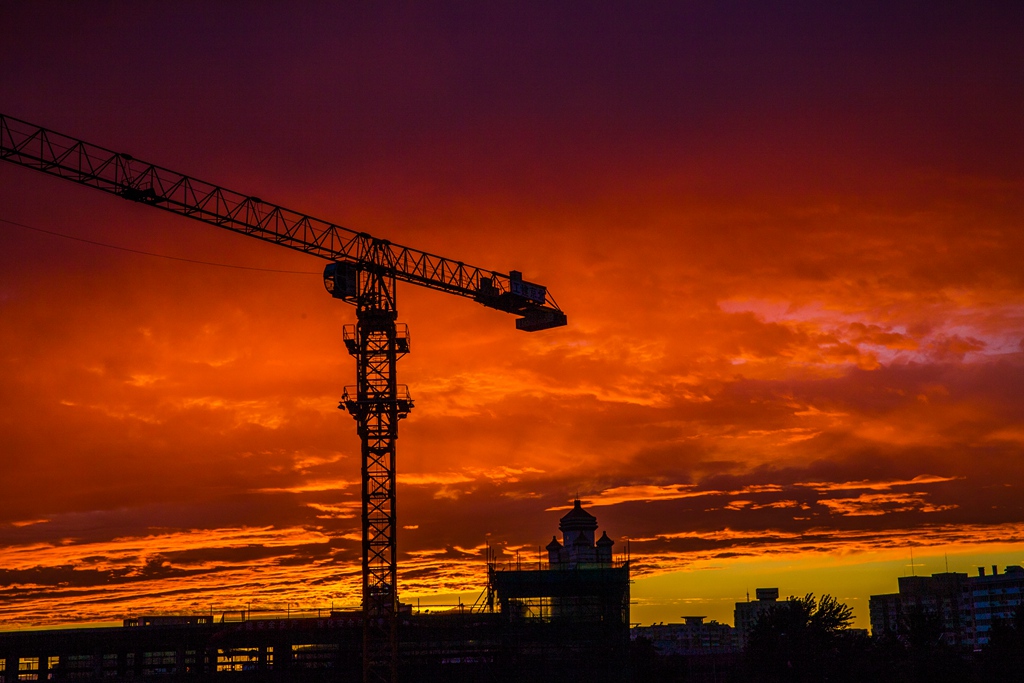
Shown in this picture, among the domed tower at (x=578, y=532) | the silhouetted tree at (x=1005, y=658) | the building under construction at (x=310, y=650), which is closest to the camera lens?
the silhouetted tree at (x=1005, y=658)

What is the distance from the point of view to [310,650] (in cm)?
11938

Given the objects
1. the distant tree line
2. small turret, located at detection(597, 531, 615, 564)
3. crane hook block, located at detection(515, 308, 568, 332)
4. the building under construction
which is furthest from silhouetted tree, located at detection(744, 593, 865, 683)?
small turret, located at detection(597, 531, 615, 564)

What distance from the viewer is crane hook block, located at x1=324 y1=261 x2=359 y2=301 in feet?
321

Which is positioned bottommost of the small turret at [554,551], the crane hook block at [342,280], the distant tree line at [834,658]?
the distant tree line at [834,658]

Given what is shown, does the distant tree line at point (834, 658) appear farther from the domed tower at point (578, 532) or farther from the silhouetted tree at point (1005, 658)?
the domed tower at point (578, 532)

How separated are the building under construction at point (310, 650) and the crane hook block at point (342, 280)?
120 ft

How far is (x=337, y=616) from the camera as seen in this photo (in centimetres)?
11869

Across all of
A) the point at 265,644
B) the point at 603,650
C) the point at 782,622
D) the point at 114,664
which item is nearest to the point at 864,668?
the point at 782,622

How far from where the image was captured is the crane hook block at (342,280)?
321 ft

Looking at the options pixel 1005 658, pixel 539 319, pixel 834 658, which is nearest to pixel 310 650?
pixel 539 319

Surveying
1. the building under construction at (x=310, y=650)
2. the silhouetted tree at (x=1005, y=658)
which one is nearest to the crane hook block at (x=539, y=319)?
the building under construction at (x=310, y=650)

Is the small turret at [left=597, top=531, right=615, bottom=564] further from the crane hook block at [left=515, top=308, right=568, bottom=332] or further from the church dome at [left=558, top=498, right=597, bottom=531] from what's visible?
the crane hook block at [left=515, top=308, right=568, bottom=332]

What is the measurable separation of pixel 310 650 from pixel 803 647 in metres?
50.5

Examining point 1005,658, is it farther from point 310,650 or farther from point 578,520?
point 578,520
